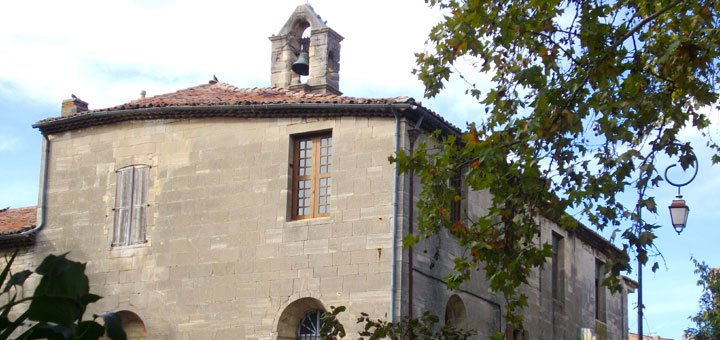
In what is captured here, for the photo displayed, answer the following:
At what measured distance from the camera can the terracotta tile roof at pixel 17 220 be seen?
21312mm

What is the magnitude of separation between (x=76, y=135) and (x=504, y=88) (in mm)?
11305

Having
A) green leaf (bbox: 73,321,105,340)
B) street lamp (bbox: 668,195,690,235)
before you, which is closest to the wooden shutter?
street lamp (bbox: 668,195,690,235)

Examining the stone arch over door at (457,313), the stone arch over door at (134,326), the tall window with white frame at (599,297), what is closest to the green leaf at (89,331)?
the stone arch over door at (134,326)

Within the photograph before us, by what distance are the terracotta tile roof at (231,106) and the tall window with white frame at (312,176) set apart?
56 cm

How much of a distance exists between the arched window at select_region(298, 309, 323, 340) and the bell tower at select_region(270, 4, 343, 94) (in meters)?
4.98

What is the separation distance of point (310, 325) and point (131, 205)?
4.20 meters

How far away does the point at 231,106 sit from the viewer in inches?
770

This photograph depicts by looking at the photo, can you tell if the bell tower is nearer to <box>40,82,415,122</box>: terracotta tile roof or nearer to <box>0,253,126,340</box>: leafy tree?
<box>40,82,415,122</box>: terracotta tile roof

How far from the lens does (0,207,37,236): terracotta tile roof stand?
69.9ft

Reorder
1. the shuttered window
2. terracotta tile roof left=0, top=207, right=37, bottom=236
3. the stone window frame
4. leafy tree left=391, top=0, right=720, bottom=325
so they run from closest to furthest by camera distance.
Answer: leafy tree left=391, top=0, right=720, bottom=325 → the shuttered window → terracotta tile roof left=0, top=207, right=37, bottom=236 → the stone window frame

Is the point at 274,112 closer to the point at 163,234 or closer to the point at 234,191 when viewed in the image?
the point at 234,191

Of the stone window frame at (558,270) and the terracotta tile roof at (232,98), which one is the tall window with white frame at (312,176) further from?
the stone window frame at (558,270)

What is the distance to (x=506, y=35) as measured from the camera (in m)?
12.0

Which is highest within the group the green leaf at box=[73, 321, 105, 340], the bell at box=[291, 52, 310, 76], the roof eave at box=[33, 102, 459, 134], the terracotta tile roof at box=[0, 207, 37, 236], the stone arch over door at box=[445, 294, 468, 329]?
the bell at box=[291, 52, 310, 76]
